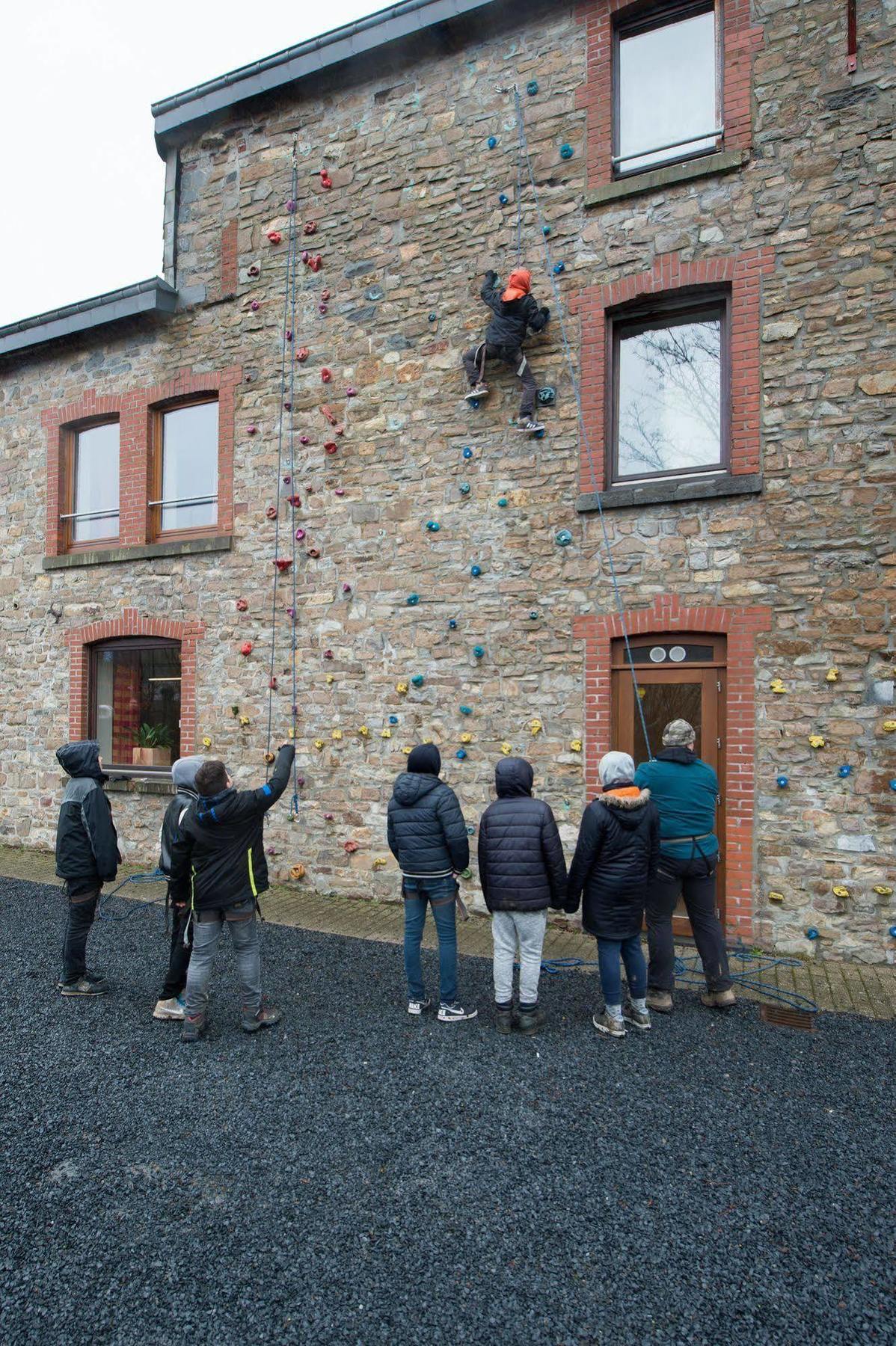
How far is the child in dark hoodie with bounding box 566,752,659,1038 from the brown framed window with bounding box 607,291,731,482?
3.34 metres

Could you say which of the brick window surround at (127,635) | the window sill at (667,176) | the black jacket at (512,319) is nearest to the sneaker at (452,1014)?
the brick window surround at (127,635)

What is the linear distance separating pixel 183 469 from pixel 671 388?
18.9 ft

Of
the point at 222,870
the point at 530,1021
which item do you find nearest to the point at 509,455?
the point at 222,870

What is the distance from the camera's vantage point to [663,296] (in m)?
6.69

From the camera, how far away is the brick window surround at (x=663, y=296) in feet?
20.6

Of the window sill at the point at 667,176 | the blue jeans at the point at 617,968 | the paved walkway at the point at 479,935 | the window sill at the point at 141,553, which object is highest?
the window sill at the point at 667,176

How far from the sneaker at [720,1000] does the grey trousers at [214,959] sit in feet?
9.22

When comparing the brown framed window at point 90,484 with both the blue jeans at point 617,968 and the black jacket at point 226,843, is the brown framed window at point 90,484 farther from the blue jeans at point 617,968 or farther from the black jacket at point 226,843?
the blue jeans at point 617,968

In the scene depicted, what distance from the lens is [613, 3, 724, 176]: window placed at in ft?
22.1

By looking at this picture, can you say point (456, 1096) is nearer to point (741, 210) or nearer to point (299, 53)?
point (741, 210)

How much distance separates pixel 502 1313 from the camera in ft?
8.09

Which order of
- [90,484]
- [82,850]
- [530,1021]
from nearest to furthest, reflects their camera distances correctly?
1. [530,1021]
2. [82,850]
3. [90,484]

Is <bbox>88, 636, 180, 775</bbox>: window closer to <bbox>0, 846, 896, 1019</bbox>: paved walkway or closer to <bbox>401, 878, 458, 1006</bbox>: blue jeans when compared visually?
<bbox>0, 846, 896, 1019</bbox>: paved walkway

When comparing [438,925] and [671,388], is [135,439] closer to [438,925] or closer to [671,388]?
[671,388]
